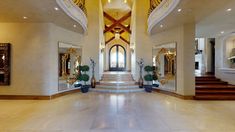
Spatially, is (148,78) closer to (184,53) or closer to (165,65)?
(165,65)

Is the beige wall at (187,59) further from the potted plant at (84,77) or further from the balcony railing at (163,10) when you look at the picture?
the potted plant at (84,77)

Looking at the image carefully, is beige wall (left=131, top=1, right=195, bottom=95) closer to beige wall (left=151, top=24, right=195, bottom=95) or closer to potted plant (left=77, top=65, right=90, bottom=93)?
beige wall (left=151, top=24, right=195, bottom=95)

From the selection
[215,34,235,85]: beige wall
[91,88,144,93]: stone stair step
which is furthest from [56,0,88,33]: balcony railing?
[215,34,235,85]: beige wall

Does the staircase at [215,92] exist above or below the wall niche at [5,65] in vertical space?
below

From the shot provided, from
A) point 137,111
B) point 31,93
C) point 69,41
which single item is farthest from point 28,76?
point 137,111

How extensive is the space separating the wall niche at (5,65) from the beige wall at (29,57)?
14 centimetres

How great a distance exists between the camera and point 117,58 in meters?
20.8

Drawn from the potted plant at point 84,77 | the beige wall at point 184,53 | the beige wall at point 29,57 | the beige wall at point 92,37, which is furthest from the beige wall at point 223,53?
the beige wall at point 29,57

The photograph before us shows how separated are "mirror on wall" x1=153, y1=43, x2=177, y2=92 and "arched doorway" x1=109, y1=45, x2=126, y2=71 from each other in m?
10.5

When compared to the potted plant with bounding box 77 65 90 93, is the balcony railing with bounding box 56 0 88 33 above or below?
above

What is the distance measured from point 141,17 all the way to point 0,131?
8932mm

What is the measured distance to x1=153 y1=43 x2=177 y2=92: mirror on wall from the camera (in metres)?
8.80

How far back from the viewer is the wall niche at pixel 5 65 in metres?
7.63

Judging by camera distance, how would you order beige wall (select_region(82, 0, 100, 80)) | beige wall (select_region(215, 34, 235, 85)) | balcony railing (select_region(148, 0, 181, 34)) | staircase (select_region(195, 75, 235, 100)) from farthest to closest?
beige wall (select_region(82, 0, 100, 80)), beige wall (select_region(215, 34, 235, 85)), staircase (select_region(195, 75, 235, 100)), balcony railing (select_region(148, 0, 181, 34))
